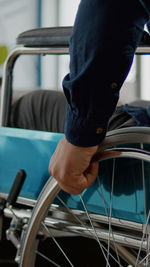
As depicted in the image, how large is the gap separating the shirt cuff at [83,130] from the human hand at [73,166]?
0.6 inches

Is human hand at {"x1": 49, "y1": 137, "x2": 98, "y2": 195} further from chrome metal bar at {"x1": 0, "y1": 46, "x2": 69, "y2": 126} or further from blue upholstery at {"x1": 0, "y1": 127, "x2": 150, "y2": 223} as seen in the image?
chrome metal bar at {"x1": 0, "y1": 46, "x2": 69, "y2": 126}

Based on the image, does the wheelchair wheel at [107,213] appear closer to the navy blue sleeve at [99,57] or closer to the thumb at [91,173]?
the thumb at [91,173]

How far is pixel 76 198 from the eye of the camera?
0.81 m

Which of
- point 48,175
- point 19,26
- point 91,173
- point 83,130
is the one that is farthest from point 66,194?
point 19,26

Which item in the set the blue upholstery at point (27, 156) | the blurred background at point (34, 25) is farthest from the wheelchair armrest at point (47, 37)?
the blurred background at point (34, 25)

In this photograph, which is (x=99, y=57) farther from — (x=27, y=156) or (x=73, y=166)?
(x=27, y=156)

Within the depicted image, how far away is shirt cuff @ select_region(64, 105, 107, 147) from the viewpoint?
1.92ft

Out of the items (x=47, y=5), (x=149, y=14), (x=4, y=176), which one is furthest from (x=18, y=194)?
(x=47, y=5)

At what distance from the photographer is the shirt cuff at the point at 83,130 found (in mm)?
586

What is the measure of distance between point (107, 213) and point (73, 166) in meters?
0.18

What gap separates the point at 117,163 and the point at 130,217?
0.35ft

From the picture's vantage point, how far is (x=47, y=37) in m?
0.84

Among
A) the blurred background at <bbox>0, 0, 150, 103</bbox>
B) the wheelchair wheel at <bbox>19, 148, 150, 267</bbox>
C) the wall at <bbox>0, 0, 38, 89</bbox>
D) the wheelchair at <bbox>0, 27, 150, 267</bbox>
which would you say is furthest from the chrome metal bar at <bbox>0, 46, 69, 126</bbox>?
the wall at <bbox>0, 0, 38, 89</bbox>

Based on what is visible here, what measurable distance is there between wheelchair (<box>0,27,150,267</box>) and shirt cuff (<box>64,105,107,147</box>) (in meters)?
0.08
